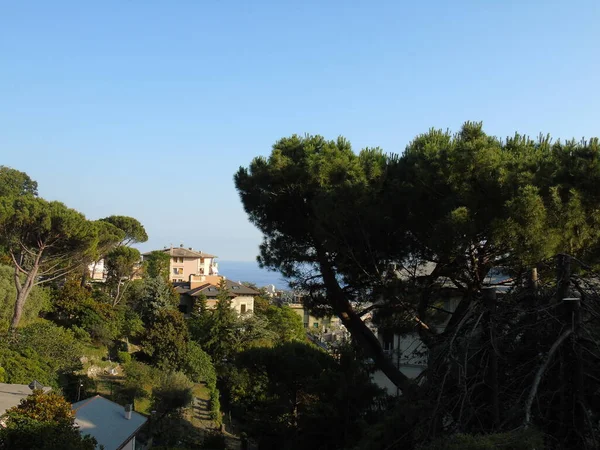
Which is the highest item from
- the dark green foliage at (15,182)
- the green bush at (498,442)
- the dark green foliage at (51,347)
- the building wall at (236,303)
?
the dark green foliage at (15,182)

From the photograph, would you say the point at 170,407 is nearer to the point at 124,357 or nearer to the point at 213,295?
the point at 124,357

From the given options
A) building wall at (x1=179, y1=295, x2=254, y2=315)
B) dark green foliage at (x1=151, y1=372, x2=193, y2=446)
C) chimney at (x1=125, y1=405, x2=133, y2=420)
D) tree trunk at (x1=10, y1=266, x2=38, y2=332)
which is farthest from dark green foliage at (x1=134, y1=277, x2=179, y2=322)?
chimney at (x1=125, y1=405, x2=133, y2=420)

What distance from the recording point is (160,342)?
998 inches

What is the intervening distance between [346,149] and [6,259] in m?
24.2

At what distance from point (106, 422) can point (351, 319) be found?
7435 mm

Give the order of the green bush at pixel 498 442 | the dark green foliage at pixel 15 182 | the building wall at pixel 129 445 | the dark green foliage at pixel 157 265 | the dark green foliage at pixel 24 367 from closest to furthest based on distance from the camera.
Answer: the green bush at pixel 498 442, the building wall at pixel 129 445, the dark green foliage at pixel 24 367, the dark green foliage at pixel 157 265, the dark green foliage at pixel 15 182

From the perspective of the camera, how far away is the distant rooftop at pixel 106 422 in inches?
498

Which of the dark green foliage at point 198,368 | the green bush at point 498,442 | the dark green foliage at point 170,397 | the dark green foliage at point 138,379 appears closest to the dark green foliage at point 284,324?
the dark green foliage at point 198,368

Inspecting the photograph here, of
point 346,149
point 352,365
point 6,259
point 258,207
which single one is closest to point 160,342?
point 6,259

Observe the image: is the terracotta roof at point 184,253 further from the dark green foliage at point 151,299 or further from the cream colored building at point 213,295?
the dark green foliage at point 151,299

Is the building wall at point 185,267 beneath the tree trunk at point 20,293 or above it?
above

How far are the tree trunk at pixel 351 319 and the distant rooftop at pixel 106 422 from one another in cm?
602

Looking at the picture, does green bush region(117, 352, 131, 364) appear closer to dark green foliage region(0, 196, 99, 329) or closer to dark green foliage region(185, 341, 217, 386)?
dark green foliage region(185, 341, 217, 386)

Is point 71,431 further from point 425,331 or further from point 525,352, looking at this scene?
point 525,352
